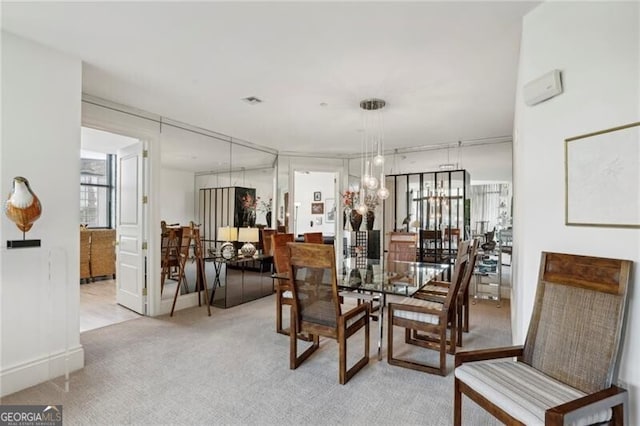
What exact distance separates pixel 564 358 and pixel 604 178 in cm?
95

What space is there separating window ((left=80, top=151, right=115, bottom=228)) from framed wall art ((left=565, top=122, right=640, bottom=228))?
312 inches

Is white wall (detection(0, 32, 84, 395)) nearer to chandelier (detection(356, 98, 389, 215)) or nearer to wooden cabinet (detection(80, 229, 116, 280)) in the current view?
chandelier (detection(356, 98, 389, 215))

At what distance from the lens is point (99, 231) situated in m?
6.15

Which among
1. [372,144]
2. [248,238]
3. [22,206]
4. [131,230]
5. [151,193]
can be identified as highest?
[372,144]

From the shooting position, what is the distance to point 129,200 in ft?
14.5

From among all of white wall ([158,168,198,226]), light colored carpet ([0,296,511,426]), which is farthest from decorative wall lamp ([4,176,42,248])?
white wall ([158,168,198,226])

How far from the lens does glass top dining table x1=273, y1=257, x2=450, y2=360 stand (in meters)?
2.90

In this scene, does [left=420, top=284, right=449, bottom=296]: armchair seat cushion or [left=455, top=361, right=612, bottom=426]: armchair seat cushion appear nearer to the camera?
[left=455, top=361, right=612, bottom=426]: armchair seat cushion

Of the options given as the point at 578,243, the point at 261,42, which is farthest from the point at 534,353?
the point at 261,42

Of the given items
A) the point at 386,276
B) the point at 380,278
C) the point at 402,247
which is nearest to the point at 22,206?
the point at 380,278

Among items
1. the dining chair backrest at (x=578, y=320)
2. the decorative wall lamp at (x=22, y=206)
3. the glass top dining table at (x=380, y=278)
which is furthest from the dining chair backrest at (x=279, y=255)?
the dining chair backrest at (x=578, y=320)

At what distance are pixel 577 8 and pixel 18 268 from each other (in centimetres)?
411

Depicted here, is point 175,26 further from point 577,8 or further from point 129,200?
point 129,200

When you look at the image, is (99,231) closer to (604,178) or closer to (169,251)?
(169,251)
